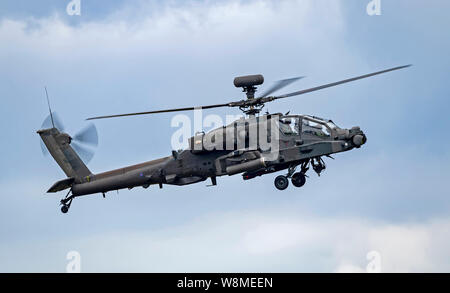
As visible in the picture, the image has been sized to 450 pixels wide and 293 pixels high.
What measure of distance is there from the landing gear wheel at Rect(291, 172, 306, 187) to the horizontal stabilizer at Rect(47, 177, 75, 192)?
12.8 m

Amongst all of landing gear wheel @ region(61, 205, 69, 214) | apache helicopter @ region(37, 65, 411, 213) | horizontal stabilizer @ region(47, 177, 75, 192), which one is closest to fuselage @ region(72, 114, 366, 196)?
apache helicopter @ region(37, 65, 411, 213)

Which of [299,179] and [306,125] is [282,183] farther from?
[306,125]

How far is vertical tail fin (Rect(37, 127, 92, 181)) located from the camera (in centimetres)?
5656

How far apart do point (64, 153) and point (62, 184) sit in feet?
6.28

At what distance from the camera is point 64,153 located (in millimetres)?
57156

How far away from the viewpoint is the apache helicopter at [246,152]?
51.4m

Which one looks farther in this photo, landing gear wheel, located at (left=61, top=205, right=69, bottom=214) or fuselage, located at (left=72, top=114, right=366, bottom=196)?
landing gear wheel, located at (left=61, top=205, right=69, bottom=214)

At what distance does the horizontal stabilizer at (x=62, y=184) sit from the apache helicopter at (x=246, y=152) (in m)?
0.08

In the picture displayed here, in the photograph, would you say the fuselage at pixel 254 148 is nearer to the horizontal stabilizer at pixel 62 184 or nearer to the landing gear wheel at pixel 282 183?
the landing gear wheel at pixel 282 183

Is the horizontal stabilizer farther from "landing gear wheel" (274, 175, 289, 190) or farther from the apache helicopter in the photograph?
"landing gear wheel" (274, 175, 289, 190)

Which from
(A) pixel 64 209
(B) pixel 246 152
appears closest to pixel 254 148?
(B) pixel 246 152

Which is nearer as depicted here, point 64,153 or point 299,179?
point 299,179

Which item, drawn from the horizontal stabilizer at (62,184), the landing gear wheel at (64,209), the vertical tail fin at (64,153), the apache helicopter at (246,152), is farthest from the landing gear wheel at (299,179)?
the landing gear wheel at (64,209)
